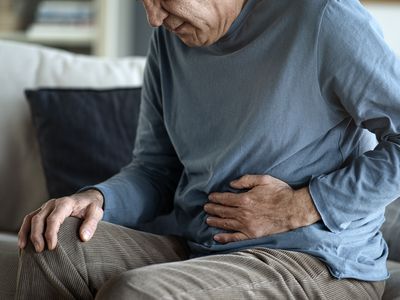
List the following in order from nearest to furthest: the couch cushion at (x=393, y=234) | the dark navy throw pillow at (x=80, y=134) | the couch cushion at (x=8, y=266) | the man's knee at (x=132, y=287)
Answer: the man's knee at (x=132, y=287), the couch cushion at (x=8, y=266), the couch cushion at (x=393, y=234), the dark navy throw pillow at (x=80, y=134)

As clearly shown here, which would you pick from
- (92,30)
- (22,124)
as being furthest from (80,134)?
(92,30)

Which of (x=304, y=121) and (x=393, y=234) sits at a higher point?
(x=304, y=121)

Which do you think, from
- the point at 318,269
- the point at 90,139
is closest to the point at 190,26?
the point at 318,269

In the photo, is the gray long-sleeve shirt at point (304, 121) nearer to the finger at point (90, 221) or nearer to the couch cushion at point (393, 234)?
the finger at point (90, 221)

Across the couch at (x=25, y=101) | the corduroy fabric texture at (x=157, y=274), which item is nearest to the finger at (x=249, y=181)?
the corduroy fabric texture at (x=157, y=274)

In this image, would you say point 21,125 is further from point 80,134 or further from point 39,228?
point 39,228

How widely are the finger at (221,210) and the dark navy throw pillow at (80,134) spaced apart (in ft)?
2.08

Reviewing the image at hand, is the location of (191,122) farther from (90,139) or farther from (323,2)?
(90,139)

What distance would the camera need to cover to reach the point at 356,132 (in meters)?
1.42

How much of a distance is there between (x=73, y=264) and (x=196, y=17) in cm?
46

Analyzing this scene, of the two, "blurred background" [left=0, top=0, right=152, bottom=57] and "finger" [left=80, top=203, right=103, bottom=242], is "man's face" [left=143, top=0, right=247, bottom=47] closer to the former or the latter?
"finger" [left=80, top=203, right=103, bottom=242]

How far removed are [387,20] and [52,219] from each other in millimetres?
2112

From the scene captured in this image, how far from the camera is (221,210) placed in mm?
1432

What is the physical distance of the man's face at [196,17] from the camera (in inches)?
53.9
